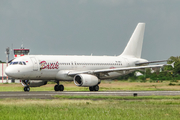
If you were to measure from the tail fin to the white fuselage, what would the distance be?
4.83 metres

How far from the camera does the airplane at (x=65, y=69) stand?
4341 cm

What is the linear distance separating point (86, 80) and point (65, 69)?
4058 millimetres

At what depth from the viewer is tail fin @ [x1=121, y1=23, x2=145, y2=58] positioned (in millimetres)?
58156

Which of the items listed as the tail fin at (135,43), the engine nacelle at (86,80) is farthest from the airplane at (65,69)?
the tail fin at (135,43)

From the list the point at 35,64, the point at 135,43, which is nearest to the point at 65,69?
the point at 35,64

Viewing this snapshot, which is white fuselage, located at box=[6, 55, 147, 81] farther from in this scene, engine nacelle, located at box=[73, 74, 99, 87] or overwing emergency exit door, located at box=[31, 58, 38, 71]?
engine nacelle, located at box=[73, 74, 99, 87]

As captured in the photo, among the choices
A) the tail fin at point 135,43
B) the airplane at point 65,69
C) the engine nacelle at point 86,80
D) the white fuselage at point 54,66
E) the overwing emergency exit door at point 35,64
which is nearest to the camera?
the white fuselage at point 54,66

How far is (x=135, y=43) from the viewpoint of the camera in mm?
58844

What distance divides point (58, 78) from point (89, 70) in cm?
480

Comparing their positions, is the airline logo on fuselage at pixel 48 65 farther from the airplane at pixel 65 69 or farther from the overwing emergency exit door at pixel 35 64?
the overwing emergency exit door at pixel 35 64

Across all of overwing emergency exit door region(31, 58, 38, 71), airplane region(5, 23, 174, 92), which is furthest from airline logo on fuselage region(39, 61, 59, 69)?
overwing emergency exit door region(31, 58, 38, 71)

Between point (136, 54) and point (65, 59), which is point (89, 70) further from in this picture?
point (136, 54)

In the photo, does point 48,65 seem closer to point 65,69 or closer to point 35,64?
point 35,64

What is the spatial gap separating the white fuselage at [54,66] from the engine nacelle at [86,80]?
1.57 m
